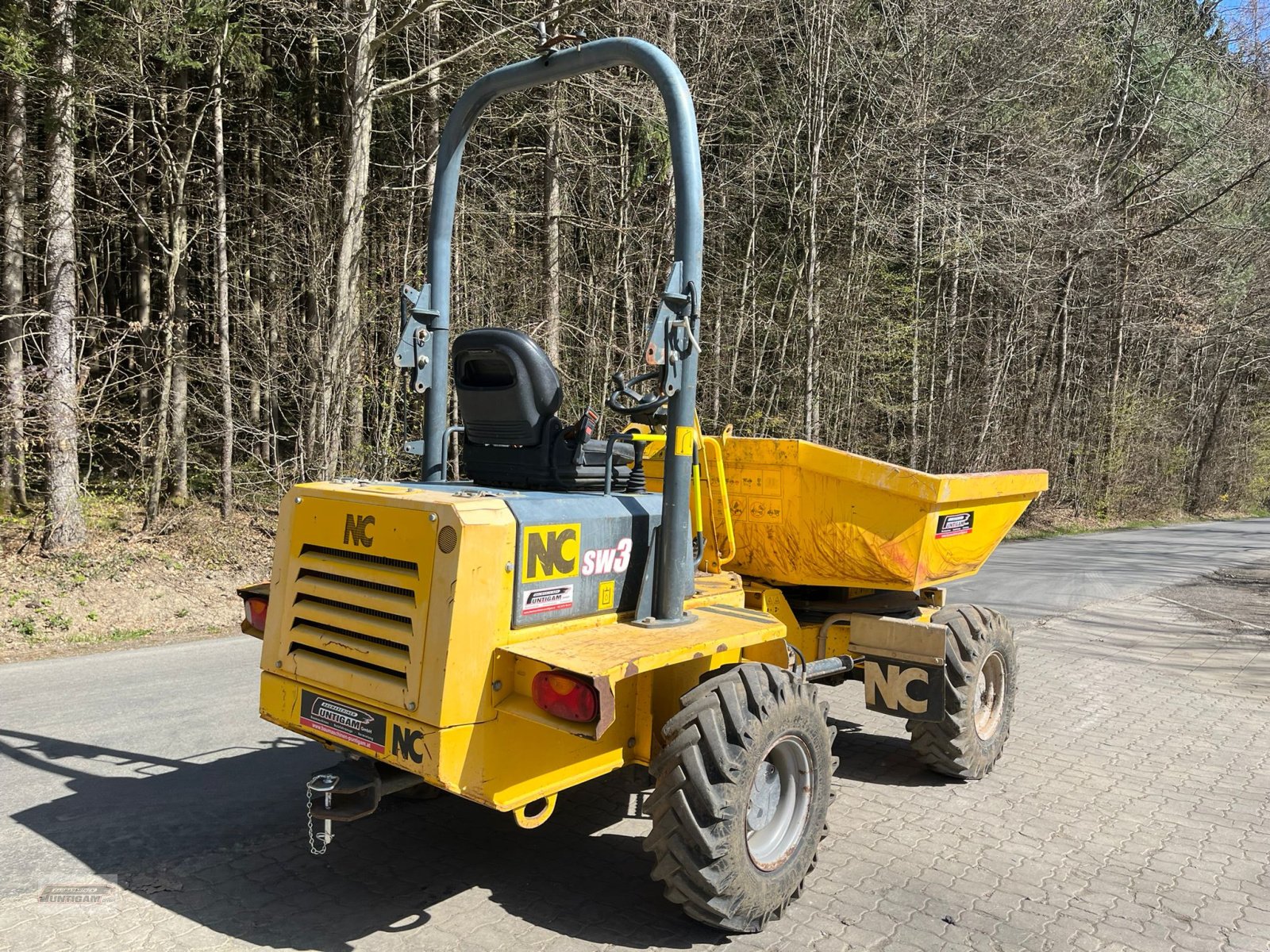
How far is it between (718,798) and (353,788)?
4.47 ft

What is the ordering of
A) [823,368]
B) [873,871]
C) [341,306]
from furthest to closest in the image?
[823,368]
[341,306]
[873,871]

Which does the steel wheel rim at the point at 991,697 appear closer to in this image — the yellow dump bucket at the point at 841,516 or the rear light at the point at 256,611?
the yellow dump bucket at the point at 841,516

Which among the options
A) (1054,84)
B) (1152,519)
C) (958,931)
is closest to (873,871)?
(958,931)

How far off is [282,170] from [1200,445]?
34643 millimetres

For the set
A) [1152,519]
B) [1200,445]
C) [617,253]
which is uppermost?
[617,253]

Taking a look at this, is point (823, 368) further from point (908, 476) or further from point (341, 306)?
point (908, 476)

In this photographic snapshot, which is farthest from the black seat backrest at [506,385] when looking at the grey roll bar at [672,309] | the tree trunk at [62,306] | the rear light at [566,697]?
the tree trunk at [62,306]

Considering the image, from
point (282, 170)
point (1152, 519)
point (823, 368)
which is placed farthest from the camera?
point (1152, 519)

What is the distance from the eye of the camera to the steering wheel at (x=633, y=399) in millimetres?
3691

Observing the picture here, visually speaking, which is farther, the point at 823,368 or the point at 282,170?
the point at 823,368

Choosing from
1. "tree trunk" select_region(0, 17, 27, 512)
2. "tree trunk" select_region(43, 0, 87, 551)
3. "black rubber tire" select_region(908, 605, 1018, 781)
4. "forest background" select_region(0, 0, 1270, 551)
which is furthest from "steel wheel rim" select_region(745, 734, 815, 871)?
"tree trunk" select_region(0, 17, 27, 512)

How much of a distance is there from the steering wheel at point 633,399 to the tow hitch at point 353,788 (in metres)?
1.61

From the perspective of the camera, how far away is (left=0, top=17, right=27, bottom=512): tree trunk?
35.5ft

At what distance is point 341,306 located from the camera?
39.7 ft
